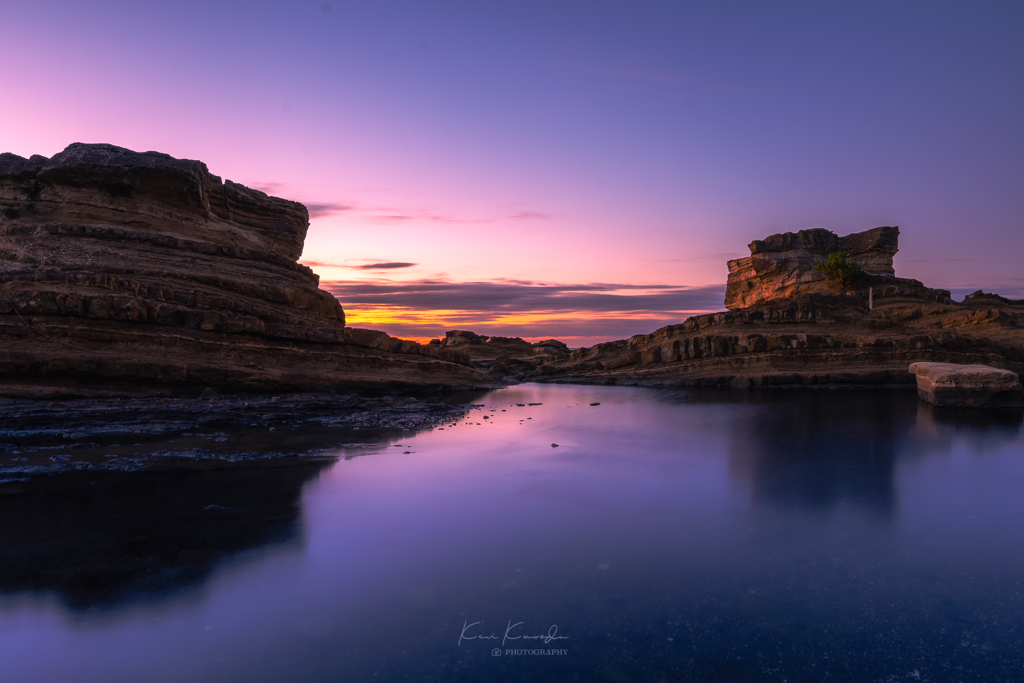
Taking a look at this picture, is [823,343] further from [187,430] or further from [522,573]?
[187,430]

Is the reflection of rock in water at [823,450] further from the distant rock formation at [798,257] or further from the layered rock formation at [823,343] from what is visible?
the distant rock formation at [798,257]

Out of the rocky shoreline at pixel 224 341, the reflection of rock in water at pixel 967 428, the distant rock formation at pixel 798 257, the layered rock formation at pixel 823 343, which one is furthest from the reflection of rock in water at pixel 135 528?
the distant rock formation at pixel 798 257

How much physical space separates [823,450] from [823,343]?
21457 mm

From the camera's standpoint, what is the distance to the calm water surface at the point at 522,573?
406 cm

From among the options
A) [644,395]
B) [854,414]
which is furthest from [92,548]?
[644,395]

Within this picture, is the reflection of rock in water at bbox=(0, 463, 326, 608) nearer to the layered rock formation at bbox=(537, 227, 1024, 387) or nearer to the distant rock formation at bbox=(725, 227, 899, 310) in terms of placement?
the layered rock formation at bbox=(537, 227, 1024, 387)

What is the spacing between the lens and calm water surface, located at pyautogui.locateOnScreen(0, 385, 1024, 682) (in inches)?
160

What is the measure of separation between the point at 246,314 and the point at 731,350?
93.4 feet

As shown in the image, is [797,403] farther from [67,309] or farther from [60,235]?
[60,235]

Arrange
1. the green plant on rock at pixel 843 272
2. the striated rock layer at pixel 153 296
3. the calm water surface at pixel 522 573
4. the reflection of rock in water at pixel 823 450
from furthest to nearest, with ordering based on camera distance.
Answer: the green plant on rock at pixel 843 272 → the striated rock layer at pixel 153 296 → the reflection of rock in water at pixel 823 450 → the calm water surface at pixel 522 573

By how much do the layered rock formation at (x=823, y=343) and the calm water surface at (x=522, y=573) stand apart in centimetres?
2019

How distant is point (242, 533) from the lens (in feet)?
22.4

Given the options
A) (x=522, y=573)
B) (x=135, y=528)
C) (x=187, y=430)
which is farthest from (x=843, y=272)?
(x=135, y=528)

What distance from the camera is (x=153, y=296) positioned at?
21141 millimetres
